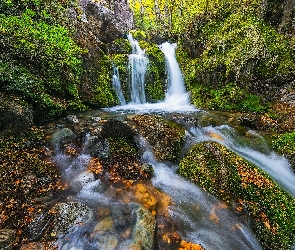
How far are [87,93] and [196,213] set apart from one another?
25.9ft

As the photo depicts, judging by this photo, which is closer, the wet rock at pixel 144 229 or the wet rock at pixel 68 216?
the wet rock at pixel 144 229

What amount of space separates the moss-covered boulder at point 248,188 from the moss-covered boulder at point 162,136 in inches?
20.9

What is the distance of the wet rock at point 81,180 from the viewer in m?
5.70

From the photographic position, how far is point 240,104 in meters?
11.3

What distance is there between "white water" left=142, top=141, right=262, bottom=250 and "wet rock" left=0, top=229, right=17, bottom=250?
2.97 meters

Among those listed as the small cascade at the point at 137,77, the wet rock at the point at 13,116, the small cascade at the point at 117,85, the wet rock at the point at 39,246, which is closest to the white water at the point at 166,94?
the small cascade at the point at 137,77

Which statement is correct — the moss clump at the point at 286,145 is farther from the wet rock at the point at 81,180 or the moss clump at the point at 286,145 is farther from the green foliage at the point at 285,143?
the wet rock at the point at 81,180

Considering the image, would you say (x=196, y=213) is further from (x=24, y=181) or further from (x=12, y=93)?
(x=12, y=93)

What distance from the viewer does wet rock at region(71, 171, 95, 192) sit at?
5.70 m

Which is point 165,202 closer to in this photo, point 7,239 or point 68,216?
point 68,216

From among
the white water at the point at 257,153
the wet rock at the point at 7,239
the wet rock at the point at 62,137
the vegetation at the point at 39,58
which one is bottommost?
the white water at the point at 257,153

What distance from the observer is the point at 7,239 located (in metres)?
4.02

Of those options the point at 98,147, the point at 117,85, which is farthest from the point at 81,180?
the point at 117,85

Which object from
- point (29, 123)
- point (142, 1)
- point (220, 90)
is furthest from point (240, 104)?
point (142, 1)
